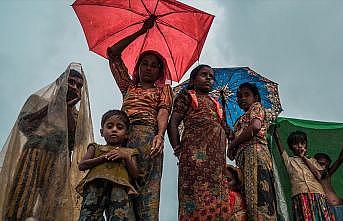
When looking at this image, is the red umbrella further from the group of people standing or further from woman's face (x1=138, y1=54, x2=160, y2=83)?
woman's face (x1=138, y1=54, x2=160, y2=83)

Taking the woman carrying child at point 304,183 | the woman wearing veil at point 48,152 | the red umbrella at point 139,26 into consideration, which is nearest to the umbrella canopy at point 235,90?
the woman carrying child at point 304,183

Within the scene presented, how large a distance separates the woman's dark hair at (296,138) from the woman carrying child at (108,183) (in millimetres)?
3229

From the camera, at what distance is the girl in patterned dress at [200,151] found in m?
4.71

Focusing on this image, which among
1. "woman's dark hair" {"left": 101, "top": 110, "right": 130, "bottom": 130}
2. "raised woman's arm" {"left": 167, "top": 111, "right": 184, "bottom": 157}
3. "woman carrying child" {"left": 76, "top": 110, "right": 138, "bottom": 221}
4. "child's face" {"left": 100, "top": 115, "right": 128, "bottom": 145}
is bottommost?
"woman carrying child" {"left": 76, "top": 110, "right": 138, "bottom": 221}

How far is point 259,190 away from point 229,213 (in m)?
0.47

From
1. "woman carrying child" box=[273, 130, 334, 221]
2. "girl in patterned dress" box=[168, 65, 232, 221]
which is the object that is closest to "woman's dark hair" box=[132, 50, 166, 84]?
"girl in patterned dress" box=[168, 65, 232, 221]

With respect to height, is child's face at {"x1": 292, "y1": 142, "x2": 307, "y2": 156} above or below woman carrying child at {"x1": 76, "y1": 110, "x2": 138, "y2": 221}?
above

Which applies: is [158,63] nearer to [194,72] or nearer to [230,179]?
[194,72]

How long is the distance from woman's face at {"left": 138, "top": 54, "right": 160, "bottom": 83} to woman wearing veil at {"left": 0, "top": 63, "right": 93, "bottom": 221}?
0.72 metres

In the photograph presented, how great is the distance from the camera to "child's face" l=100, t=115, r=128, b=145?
172 inches

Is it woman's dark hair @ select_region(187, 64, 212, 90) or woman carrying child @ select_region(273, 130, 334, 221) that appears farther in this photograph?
woman carrying child @ select_region(273, 130, 334, 221)

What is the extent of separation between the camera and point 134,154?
13.9 feet

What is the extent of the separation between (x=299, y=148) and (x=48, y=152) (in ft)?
11.3

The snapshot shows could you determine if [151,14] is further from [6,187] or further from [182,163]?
[6,187]
